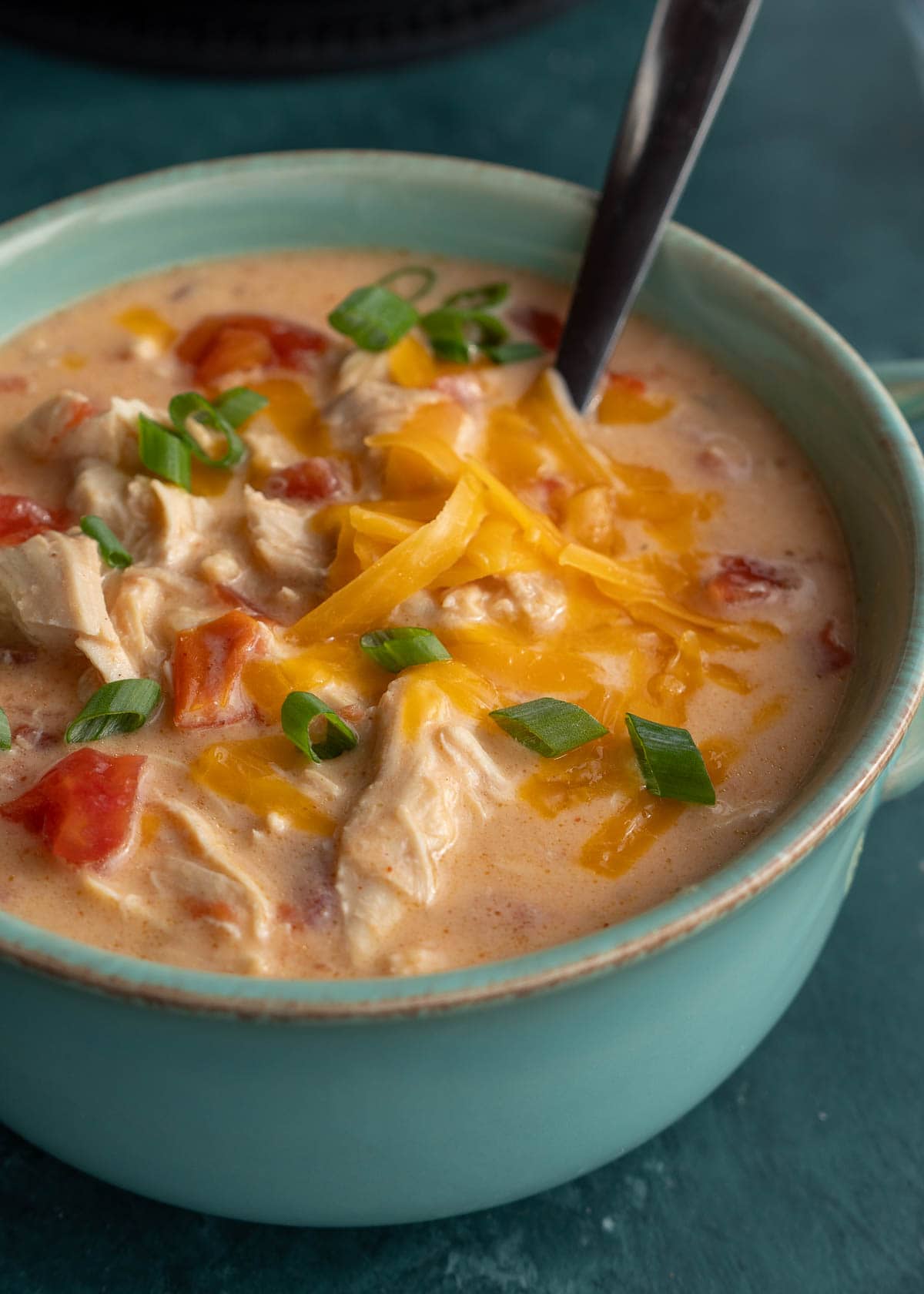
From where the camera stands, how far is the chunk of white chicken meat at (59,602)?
91.4 inches

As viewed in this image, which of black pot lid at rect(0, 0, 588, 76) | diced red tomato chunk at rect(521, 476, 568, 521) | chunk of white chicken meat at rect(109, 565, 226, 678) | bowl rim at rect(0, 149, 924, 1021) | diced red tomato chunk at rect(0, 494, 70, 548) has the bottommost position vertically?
black pot lid at rect(0, 0, 588, 76)

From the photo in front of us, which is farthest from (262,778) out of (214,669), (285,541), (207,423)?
(207,423)

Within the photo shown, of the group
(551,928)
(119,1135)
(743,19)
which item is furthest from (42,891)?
(743,19)

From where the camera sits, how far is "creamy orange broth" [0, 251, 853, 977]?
6.82 feet

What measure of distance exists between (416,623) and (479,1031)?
780 mm

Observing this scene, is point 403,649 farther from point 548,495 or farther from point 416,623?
point 548,495

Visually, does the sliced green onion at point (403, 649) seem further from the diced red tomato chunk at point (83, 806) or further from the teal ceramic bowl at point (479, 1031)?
the teal ceramic bowl at point (479, 1031)

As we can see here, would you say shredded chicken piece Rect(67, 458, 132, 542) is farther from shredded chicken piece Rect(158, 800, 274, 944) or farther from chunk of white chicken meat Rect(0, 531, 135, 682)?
shredded chicken piece Rect(158, 800, 274, 944)

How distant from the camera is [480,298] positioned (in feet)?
10.3

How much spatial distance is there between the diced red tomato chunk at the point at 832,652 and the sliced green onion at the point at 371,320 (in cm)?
102

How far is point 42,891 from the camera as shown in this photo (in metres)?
2.08

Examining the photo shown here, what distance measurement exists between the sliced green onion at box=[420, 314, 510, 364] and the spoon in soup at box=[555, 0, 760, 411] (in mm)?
144

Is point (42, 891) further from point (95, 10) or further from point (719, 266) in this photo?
point (95, 10)

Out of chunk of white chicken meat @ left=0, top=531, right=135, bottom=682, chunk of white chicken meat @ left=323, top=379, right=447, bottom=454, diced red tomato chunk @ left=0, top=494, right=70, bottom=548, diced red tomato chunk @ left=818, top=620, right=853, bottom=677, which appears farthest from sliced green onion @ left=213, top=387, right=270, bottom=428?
diced red tomato chunk @ left=818, top=620, right=853, bottom=677
